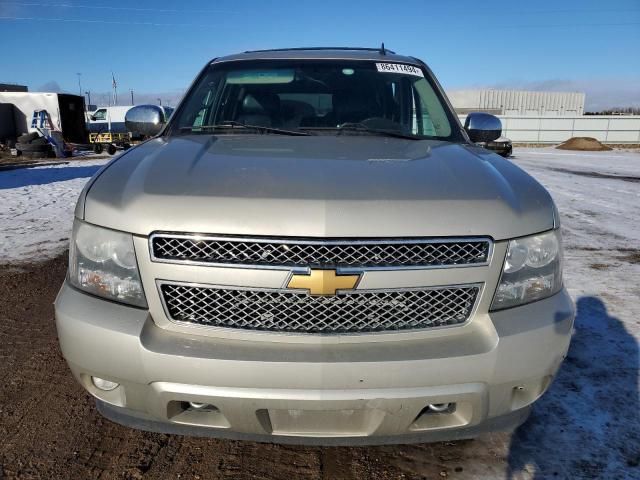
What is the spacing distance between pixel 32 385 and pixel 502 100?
221ft

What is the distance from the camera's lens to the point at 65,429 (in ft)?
7.55

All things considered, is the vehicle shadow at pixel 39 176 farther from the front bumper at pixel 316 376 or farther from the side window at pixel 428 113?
the front bumper at pixel 316 376

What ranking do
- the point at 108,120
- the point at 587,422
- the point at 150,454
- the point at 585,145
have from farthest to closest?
the point at 108,120
the point at 585,145
the point at 587,422
the point at 150,454

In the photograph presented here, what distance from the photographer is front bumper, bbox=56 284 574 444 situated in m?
1.60

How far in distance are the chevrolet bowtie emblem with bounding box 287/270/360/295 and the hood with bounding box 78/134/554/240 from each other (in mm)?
135

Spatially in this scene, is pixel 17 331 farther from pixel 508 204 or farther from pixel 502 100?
pixel 502 100

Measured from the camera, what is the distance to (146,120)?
10.8 ft

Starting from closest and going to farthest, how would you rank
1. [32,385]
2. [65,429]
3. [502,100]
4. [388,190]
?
[388,190], [65,429], [32,385], [502,100]

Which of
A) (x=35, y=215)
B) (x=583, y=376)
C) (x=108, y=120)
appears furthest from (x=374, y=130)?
(x=108, y=120)

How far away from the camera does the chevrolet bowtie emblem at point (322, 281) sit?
5.33ft

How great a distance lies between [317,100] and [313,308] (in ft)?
5.76

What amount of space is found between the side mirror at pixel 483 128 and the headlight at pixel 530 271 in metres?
1.53

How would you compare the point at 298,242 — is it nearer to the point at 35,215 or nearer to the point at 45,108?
the point at 35,215

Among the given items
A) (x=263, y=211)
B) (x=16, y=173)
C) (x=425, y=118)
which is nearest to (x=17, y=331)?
(x=263, y=211)
